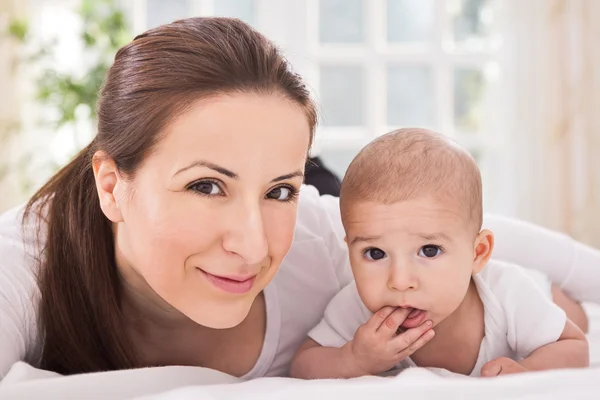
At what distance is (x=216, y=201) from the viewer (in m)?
1.36

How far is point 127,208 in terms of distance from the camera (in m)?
1.45

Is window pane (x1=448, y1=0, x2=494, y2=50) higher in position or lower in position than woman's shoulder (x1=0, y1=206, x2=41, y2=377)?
higher

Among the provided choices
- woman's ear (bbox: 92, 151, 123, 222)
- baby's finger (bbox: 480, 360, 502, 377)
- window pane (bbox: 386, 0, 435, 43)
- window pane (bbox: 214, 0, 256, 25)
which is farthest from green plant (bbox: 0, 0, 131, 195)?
baby's finger (bbox: 480, 360, 502, 377)

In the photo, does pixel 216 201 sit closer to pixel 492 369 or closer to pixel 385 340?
pixel 385 340

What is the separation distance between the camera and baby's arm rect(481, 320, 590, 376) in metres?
1.49

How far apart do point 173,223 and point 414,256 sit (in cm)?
48

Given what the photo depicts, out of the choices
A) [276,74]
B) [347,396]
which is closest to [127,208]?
[276,74]

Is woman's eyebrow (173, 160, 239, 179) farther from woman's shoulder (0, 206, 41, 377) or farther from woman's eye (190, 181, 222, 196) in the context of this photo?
woman's shoulder (0, 206, 41, 377)

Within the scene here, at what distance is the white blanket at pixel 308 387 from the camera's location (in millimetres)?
1024

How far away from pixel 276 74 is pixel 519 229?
101cm

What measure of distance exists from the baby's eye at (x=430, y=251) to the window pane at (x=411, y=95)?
10.1 ft

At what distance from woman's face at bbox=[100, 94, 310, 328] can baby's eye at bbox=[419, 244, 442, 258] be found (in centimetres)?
28

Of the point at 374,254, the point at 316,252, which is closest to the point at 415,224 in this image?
the point at 374,254

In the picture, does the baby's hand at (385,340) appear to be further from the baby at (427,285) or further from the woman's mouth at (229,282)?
the woman's mouth at (229,282)
